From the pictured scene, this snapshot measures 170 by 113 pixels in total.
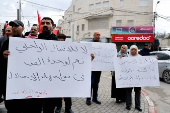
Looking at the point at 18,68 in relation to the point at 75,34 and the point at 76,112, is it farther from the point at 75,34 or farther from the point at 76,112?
the point at 75,34

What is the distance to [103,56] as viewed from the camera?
13.9 ft

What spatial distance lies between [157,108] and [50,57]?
376cm

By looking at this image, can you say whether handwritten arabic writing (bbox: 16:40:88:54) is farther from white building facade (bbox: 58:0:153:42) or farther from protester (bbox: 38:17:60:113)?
white building facade (bbox: 58:0:153:42)

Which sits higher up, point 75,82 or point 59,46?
point 59,46

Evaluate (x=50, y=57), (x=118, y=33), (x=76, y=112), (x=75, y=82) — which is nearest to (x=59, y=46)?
(x=50, y=57)

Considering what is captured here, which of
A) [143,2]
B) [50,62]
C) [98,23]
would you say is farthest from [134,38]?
[50,62]

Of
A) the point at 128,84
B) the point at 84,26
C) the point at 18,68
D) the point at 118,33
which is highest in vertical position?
the point at 84,26

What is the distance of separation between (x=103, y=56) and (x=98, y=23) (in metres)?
24.3

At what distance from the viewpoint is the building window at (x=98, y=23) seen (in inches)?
1049

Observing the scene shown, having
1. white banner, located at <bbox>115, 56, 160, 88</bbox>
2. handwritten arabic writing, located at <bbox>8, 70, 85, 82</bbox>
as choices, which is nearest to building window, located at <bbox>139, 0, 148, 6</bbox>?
white banner, located at <bbox>115, 56, 160, 88</bbox>

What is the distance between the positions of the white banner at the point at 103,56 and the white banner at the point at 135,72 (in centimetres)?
39

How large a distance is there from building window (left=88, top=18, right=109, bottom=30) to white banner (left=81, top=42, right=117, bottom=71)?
23.0 m

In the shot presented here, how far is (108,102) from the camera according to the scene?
4.44 m

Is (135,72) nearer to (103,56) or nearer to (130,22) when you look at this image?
(103,56)
